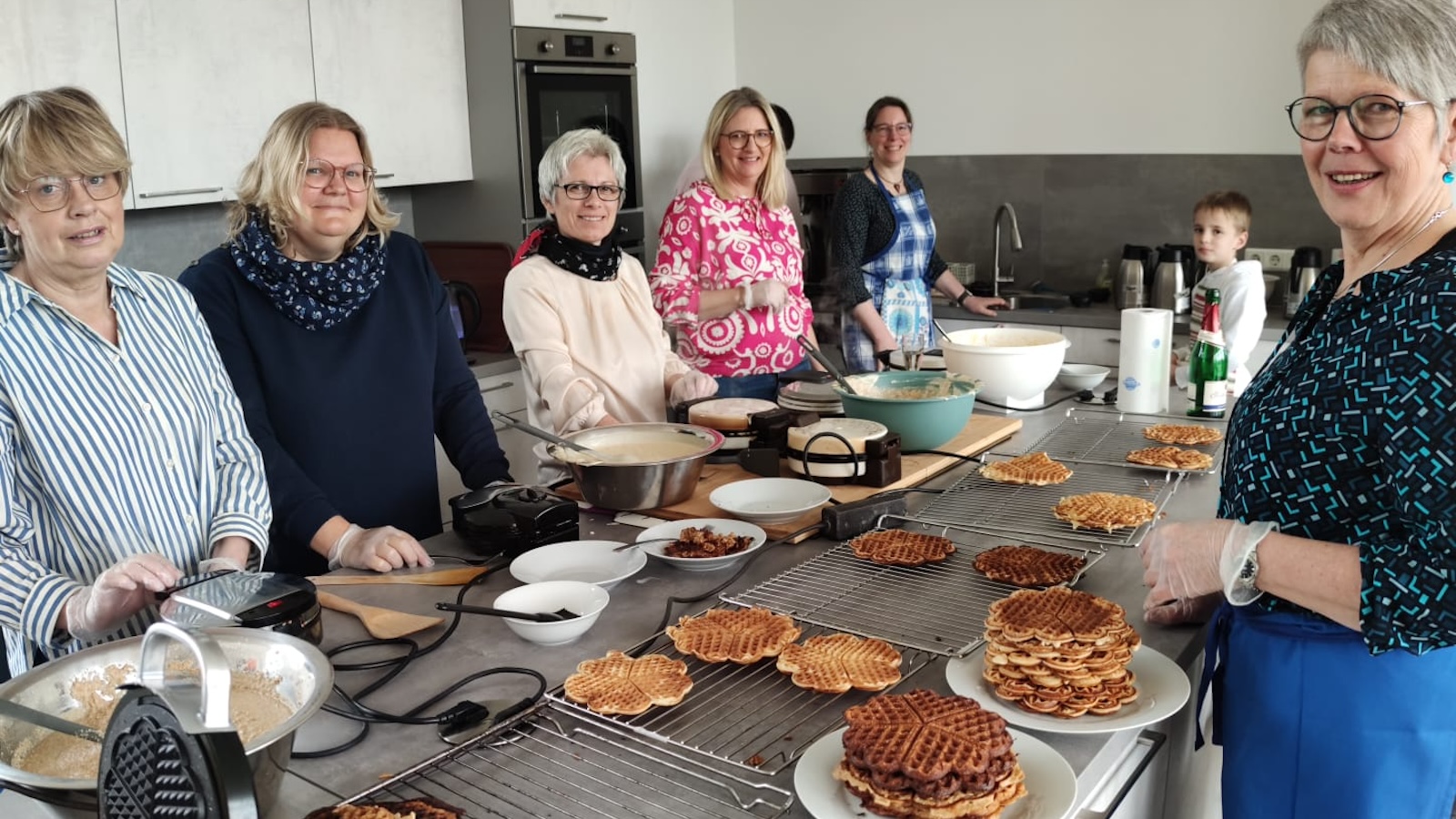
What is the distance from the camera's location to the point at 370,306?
2.30m

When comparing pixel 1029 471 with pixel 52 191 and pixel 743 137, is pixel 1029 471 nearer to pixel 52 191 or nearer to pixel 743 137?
pixel 743 137

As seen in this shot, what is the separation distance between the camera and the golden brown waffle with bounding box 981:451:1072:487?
7.48 feet

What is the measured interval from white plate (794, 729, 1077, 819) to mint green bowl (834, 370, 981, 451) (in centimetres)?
123

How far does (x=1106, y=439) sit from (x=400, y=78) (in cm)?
299

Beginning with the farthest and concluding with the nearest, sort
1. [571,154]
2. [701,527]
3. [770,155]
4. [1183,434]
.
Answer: [770,155] < [571,154] < [1183,434] < [701,527]

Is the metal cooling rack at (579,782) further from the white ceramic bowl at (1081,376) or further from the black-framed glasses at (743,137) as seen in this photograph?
the black-framed glasses at (743,137)

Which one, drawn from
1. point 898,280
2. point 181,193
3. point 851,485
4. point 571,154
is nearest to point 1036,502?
point 851,485

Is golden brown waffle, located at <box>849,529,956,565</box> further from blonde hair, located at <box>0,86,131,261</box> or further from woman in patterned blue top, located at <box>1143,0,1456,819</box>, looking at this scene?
blonde hair, located at <box>0,86,131,261</box>

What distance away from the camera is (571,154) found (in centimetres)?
278

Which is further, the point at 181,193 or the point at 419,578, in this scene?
the point at 181,193

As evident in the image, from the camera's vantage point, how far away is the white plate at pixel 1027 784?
1157 millimetres

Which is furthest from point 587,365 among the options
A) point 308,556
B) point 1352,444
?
point 1352,444

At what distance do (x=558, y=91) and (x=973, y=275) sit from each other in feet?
6.85

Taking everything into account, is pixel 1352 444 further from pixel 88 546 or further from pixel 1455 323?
pixel 88 546
